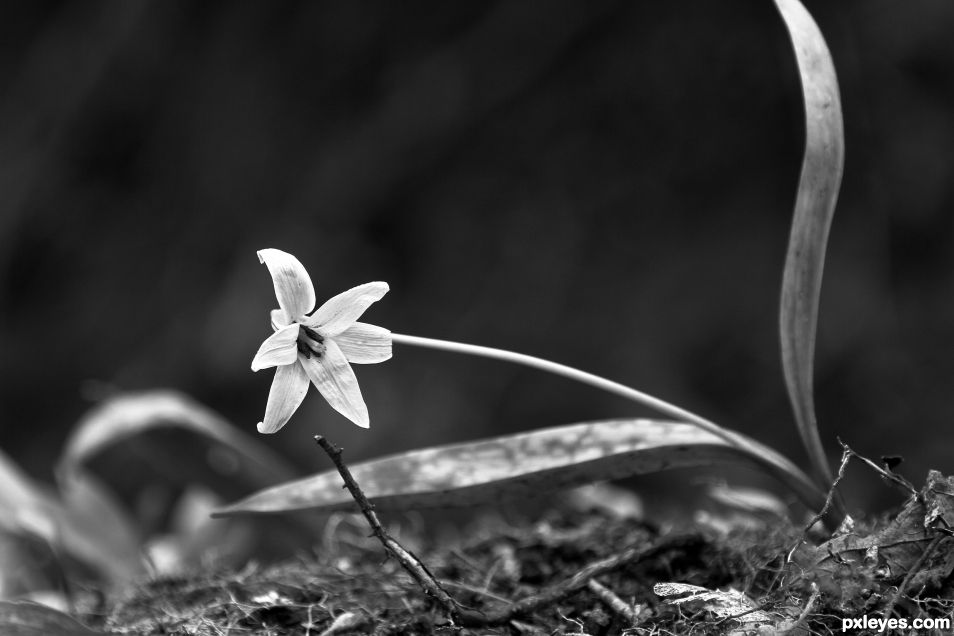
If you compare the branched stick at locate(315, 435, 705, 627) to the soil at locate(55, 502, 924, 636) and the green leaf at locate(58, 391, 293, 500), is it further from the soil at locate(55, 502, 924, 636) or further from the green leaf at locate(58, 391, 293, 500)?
the green leaf at locate(58, 391, 293, 500)

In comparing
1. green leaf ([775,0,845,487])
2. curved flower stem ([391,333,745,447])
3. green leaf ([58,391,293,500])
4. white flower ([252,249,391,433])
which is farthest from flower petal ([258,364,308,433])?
green leaf ([58,391,293,500])

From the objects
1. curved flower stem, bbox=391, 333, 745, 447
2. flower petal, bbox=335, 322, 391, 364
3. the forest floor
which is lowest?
the forest floor

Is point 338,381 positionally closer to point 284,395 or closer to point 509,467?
point 284,395

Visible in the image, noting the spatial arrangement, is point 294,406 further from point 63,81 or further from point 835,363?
point 63,81

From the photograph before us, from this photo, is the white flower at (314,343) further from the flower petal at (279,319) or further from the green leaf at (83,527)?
the green leaf at (83,527)

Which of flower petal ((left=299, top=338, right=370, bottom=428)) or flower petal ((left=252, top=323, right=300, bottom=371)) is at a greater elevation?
flower petal ((left=252, top=323, right=300, bottom=371))

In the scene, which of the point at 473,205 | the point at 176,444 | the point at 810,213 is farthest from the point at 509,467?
the point at 473,205
